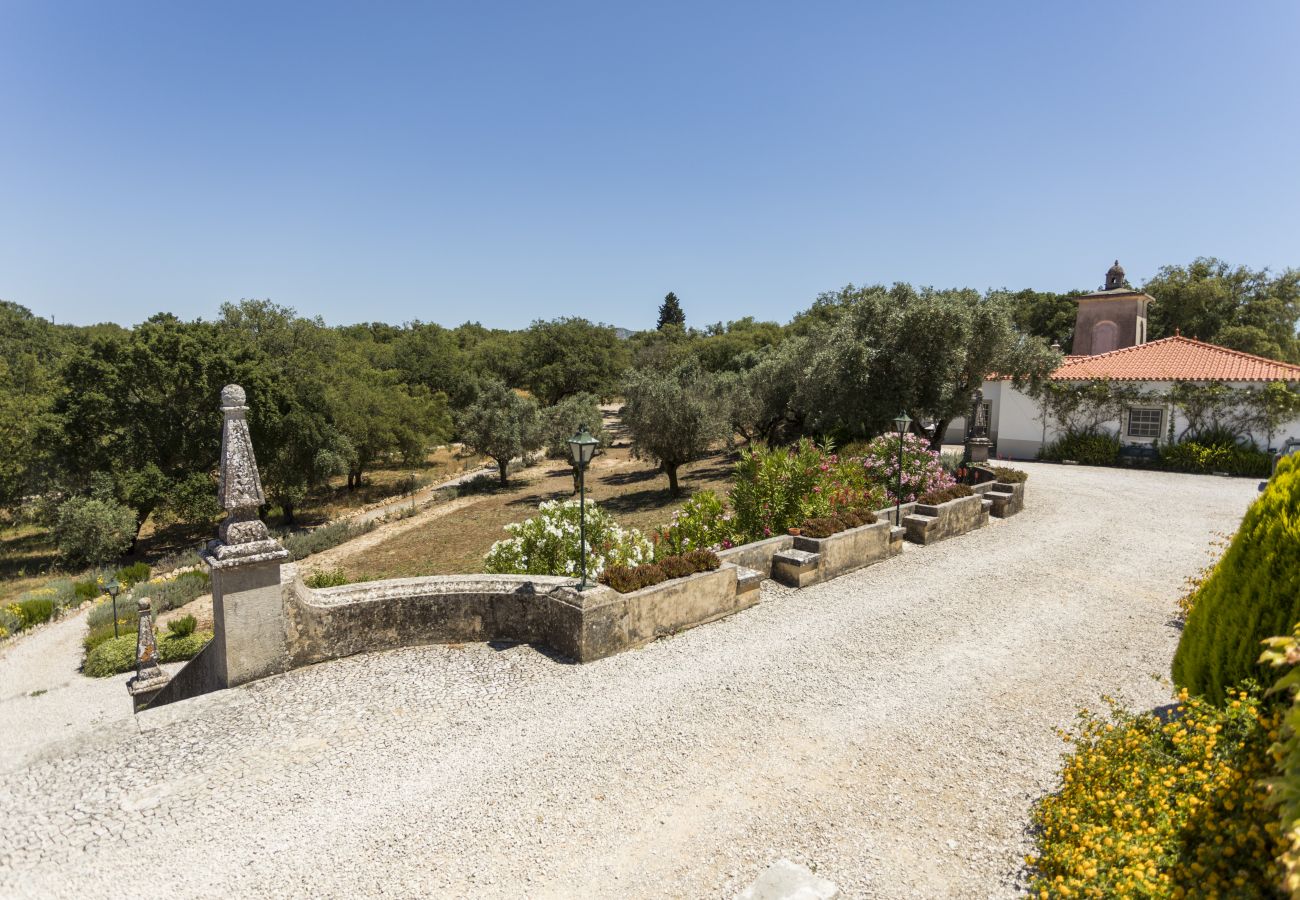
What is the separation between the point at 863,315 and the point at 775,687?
15556 millimetres

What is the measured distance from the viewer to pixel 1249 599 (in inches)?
162

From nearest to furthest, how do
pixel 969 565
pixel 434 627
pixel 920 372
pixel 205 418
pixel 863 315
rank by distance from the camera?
pixel 434 627, pixel 969 565, pixel 920 372, pixel 863 315, pixel 205 418

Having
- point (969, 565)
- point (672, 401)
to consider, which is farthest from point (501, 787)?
point (672, 401)

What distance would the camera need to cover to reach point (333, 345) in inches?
1567

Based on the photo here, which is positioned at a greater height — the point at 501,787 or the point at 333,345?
the point at 333,345

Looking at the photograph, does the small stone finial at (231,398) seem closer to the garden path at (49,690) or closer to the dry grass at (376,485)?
the garden path at (49,690)

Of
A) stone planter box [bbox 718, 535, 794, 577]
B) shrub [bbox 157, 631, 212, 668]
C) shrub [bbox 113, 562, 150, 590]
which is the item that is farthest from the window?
shrub [bbox 113, 562, 150, 590]

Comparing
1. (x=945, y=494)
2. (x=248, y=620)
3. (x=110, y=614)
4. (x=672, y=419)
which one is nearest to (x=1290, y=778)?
(x=248, y=620)

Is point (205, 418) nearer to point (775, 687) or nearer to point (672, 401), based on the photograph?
point (672, 401)

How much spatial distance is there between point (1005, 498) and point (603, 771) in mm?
12554

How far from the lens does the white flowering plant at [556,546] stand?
9.23 metres

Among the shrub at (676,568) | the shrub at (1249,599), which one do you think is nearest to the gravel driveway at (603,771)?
the shrub at (676,568)

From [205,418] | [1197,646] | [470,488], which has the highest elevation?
[205,418]

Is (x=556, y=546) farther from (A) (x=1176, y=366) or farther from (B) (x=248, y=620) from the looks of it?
(A) (x=1176, y=366)
